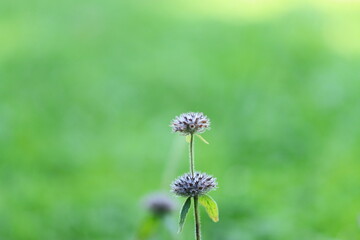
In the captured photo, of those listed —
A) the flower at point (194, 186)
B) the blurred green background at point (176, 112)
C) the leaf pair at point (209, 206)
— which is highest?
the blurred green background at point (176, 112)

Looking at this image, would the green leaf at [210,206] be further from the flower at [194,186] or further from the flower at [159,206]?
the flower at [159,206]

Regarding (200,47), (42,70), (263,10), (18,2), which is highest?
(18,2)

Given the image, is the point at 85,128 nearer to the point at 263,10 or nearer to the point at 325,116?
the point at 325,116

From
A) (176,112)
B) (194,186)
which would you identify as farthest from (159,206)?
(176,112)

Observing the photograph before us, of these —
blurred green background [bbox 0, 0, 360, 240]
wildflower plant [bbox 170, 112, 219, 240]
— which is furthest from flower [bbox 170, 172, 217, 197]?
blurred green background [bbox 0, 0, 360, 240]

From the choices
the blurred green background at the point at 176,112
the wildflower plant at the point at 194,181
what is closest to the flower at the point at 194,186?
the wildflower plant at the point at 194,181

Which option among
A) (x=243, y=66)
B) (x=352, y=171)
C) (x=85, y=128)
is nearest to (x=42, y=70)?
(x=85, y=128)

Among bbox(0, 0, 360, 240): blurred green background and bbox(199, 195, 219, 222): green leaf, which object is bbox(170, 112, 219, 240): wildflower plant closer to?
bbox(199, 195, 219, 222): green leaf
